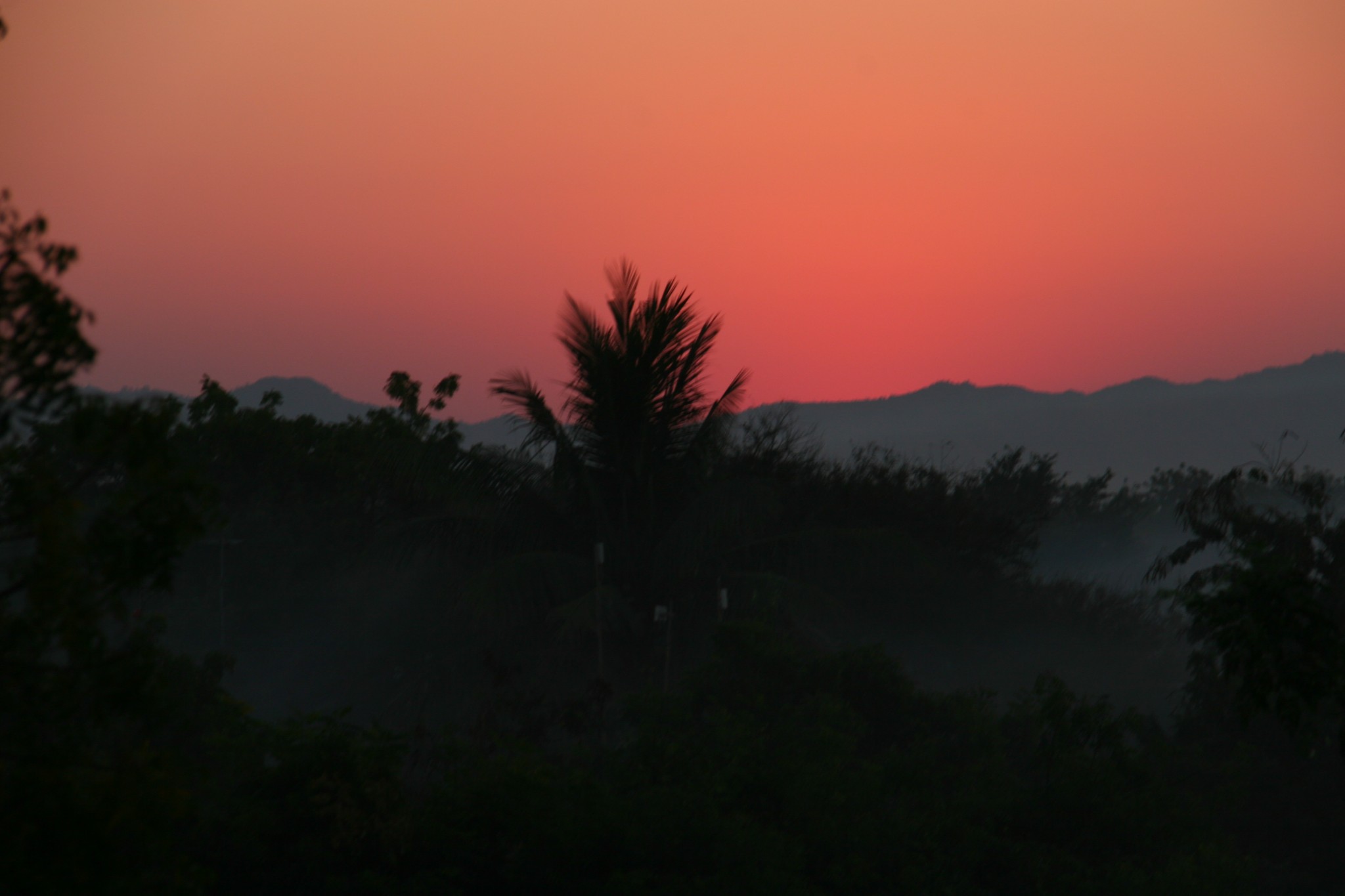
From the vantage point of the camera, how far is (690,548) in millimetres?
13617

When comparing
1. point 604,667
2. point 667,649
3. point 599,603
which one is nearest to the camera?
point 599,603

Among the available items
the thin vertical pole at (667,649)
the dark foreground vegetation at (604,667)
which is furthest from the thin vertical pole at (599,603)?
the thin vertical pole at (667,649)

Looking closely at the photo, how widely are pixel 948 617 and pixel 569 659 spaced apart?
976 centimetres

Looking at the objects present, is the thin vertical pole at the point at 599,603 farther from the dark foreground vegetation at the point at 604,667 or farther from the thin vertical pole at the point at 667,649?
the thin vertical pole at the point at 667,649

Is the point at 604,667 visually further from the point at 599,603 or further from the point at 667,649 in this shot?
the point at 599,603

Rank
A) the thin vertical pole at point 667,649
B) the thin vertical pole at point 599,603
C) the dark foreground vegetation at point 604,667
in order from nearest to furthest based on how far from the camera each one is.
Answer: the dark foreground vegetation at point 604,667
the thin vertical pole at point 599,603
the thin vertical pole at point 667,649

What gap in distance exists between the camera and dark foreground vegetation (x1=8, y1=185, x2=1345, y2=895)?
10.9 feet

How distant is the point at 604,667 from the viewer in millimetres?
14234

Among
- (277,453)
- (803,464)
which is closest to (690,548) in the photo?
(803,464)

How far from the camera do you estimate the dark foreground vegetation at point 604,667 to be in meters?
3.31

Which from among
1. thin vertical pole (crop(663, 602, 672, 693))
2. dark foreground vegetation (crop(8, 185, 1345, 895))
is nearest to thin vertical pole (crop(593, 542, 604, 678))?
dark foreground vegetation (crop(8, 185, 1345, 895))

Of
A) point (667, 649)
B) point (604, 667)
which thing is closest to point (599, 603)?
point (667, 649)

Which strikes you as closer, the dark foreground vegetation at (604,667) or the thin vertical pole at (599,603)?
the dark foreground vegetation at (604,667)

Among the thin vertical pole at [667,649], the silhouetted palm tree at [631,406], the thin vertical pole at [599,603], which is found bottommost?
the thin vertical pole at [667,649]
